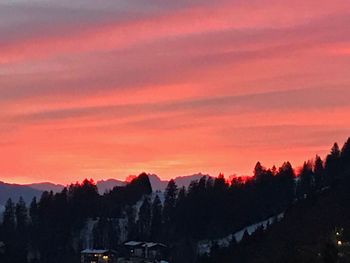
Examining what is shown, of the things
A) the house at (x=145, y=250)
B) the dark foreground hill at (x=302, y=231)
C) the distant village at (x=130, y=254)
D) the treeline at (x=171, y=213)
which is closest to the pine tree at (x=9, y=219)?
the treeline at (x=171, y=213)

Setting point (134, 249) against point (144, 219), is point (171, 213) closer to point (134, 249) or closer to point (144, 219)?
point (144, 219)

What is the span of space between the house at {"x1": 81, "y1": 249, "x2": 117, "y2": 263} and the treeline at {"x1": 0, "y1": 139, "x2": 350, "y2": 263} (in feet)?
12.5

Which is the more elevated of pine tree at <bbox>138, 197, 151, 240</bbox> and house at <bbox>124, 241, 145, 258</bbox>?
pine tree at <bbox>138, 197, 151, 240</bbox>

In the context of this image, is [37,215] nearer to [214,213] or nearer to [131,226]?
[131,226]

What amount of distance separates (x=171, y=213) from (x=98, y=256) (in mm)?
16235

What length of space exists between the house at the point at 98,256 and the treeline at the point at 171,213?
12.5ft

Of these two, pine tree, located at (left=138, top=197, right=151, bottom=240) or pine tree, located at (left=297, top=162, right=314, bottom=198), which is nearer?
pine tree, located at (left=297, top=162, right=314, bottom=198)

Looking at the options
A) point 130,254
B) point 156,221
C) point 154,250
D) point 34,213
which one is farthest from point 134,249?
point 34,213

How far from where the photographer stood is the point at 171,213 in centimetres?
16300

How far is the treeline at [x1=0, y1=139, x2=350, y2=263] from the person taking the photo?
155m

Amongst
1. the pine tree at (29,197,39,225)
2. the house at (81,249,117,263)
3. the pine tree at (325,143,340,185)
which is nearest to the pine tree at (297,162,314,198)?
the pine tree at (325,143,340,185)

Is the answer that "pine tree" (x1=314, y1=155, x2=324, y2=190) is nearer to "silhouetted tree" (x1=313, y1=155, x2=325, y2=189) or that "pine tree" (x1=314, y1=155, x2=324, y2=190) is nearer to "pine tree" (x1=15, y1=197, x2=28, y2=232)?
"silhouetted tree" (x1=313, y1=155, x2=325, y2=189)

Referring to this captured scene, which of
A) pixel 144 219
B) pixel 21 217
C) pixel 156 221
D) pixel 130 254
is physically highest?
pixel 21 217

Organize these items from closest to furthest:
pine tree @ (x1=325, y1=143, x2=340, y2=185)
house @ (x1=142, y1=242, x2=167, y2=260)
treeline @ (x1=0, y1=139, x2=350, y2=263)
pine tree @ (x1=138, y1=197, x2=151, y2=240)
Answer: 1. house @ (x1=142, y1=242, x2=167, y2=260)
2. pine tree @ (x1=325, y1=143, x2=340, y2=185)
3. treeline @ (x1=0, y1=139, x2=350, y2=263)
4. pine tree @ (x1=138, y1=197, x2=151, y2=240)
